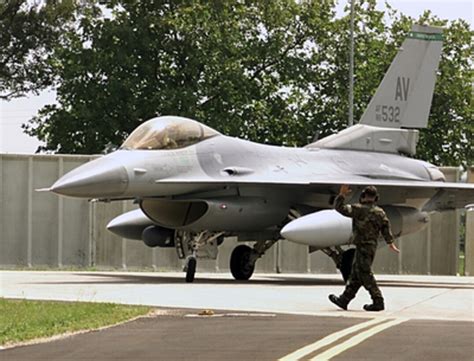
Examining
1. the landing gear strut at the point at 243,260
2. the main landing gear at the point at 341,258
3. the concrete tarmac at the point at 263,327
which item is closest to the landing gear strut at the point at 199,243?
the landing gear strut at the point at 243,260

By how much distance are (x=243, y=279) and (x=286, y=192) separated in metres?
2.19

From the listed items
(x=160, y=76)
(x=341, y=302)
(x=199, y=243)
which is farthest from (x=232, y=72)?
(x=341, y=302)

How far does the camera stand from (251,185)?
25812mm

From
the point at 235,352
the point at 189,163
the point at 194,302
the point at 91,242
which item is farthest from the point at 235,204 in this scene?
the point at 235,352

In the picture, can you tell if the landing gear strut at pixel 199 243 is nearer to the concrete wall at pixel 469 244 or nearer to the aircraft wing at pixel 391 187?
the aircraft wing at pixel 391 187

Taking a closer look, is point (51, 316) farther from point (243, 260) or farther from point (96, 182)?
point (243, 260)

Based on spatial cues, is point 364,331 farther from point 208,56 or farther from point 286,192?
point 208,56

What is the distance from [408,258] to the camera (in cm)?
3669

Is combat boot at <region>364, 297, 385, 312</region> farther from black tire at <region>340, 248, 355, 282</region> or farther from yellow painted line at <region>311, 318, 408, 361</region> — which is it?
black tire at <region>340, 248, 355, 282</region>

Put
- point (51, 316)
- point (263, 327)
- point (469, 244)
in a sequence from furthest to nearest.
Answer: point (469, 244), point (51, 316), point (263, 327)

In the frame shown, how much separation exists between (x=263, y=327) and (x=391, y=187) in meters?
12.8

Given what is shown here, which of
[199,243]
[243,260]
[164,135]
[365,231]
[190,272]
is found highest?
[164,135]

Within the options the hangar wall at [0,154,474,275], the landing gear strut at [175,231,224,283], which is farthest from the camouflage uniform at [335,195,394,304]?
the hangar wall at [0,154,474,275]

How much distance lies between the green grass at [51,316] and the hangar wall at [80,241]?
16.5m
